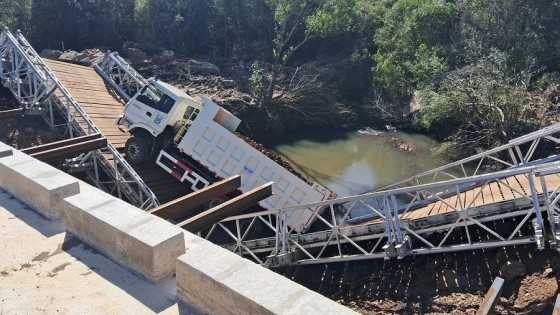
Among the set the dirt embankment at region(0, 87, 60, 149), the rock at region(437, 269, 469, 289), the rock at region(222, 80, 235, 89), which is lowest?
the dirt embankment at region(0, 87, 60, 149)

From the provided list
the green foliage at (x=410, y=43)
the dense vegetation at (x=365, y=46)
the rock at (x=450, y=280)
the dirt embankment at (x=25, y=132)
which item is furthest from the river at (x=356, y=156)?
the dirt embankment at (x=25, y=132)

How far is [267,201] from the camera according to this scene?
11.8m

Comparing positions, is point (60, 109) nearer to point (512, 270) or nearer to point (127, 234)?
point (127, 234)

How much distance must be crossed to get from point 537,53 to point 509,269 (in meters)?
16.8

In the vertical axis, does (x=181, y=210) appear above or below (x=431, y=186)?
below

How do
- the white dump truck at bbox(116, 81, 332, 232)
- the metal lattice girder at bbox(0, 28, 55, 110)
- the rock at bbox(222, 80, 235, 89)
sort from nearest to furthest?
the white dump truck at bbox(116, 81, 332, 232)
the metal lattice girder at bbox(0, 28, 55, 110)
the rock at bbox(222, 80, 235, 89)

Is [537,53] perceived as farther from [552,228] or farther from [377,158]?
[552,228]

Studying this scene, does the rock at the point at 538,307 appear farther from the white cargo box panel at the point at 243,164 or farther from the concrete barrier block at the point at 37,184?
the concrete barrier block at the point at 37,184

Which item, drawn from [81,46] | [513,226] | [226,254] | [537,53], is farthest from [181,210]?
[81,46]

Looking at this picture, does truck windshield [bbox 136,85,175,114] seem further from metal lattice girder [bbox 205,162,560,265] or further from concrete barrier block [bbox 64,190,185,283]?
concrete barrier block [bbox 64,190,185,283]

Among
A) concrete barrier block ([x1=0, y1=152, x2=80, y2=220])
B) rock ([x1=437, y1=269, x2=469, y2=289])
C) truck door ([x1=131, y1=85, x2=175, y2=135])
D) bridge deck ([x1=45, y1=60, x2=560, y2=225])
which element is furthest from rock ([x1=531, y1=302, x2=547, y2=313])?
truck door ([x1=131, y1=85, x2=175, y2=135])

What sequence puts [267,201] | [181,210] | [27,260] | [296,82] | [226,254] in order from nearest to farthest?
1. [226,254]
2. [27,260]
3. [181,210]
4. [267,201]
5. [296,82]

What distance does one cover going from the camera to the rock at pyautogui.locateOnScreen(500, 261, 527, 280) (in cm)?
714

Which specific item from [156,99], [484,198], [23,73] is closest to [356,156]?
[156,99]
